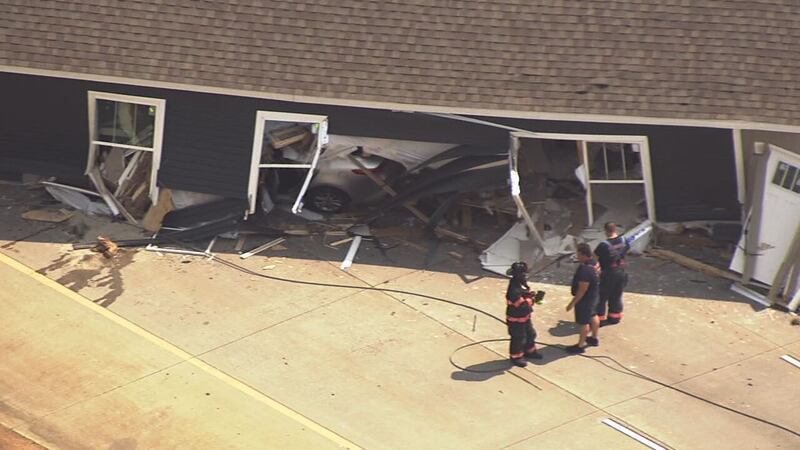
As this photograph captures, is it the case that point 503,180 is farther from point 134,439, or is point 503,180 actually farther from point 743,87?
point 134,439

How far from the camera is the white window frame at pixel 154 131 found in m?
17.8

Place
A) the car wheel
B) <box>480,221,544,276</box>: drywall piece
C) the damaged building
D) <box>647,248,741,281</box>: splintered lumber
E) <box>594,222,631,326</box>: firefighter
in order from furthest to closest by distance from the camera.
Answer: the car wheel → <box>480,221,544,276</box>: drywall piece → <box>647,248,741,281</box>: splintered lumber → the damaged building → <box>594,222,631,326</box>: firefighter

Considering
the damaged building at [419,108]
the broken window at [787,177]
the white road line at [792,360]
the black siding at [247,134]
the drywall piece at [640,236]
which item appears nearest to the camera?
the white road line at [792,360]

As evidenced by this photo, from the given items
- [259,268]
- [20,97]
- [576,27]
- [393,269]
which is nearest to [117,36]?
[20,97]

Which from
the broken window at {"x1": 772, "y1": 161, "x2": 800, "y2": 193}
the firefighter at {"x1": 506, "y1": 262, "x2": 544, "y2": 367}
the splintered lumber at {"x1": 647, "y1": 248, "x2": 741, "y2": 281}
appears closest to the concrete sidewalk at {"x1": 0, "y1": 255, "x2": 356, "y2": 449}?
the firefighter at {"x1": 506, "y1": 262, "x2": 544, "y2": 367}

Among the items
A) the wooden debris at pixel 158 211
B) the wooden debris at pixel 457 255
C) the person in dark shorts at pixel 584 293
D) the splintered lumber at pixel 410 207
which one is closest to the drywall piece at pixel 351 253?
the splintered lumber at pixel 410 207

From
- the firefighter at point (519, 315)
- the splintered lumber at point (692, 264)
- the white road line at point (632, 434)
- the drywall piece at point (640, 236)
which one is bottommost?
→ the white road line at point (632, 434)

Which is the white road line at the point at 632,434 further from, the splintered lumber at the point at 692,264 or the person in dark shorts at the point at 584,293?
the splintered lumber at the point at 692,264

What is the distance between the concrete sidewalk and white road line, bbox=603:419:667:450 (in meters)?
2.95

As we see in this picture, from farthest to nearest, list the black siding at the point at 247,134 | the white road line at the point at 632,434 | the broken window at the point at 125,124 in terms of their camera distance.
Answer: the broken window at the point at 125,124 → the black siding at the point at 247,134 → the white road line at the point at 632,434

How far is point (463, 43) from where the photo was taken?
1716 cm

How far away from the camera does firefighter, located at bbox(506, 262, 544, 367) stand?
47.4 feet

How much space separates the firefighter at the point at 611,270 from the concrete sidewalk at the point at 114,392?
13.7ft

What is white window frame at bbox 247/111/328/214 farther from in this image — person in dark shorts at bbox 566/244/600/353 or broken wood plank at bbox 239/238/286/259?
person in dark shorts at bbox 566/244/600/353
